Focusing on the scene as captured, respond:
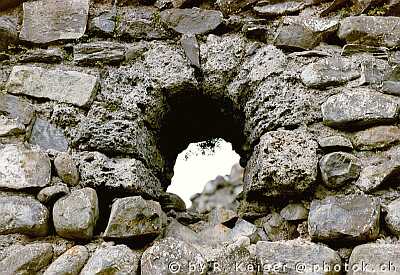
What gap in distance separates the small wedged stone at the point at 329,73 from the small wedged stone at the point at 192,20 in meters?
0.41

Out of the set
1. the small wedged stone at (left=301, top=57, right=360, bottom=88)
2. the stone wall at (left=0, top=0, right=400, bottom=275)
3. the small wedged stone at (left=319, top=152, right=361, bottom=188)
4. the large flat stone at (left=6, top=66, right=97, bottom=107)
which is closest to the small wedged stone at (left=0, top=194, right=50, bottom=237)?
the stone wall at (left=0, top=0, right=400, bottom=275)

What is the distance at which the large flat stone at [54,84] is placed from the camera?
1674 millimetres

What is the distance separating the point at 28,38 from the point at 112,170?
679 millimetres

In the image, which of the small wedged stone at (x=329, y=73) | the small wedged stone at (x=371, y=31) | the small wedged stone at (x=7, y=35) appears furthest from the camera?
the small wedged stone at (x=7, y=35)

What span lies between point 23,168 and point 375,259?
1.01 metres

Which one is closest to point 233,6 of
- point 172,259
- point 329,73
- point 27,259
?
point 329,73

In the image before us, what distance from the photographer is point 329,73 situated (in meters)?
1.62

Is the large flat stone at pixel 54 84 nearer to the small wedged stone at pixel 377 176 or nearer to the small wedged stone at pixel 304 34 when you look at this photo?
the small wedged stone at pixel 304 34

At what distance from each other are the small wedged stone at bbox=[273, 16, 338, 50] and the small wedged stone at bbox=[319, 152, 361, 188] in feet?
1.57

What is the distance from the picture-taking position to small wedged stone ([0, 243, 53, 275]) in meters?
1.32

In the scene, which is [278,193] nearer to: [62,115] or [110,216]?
[110,216]

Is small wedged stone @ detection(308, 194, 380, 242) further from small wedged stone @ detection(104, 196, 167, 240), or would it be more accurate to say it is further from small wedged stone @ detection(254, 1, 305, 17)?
small wedged stone @ detection(254, 1, 305, 17)

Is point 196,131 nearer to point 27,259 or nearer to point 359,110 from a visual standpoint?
point 359,110

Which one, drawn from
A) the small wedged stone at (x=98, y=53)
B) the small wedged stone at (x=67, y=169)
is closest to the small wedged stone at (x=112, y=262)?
the small wedged stone at (x=67, y=169)
